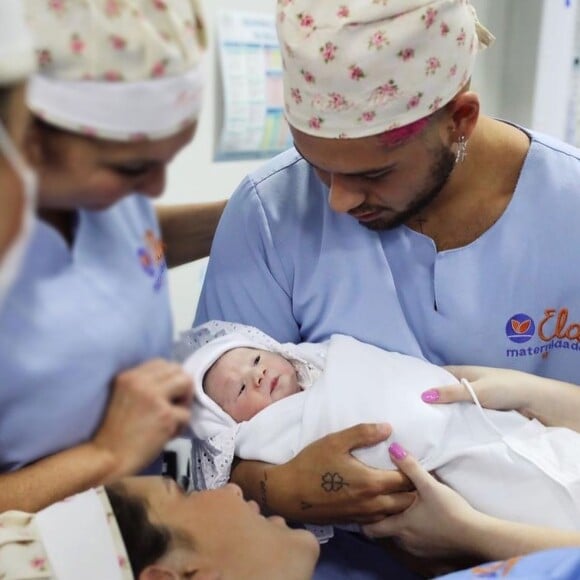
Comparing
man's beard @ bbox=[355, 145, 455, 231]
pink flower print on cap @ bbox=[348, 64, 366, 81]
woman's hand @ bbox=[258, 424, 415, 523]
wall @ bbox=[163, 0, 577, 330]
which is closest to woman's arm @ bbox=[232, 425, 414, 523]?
woman's hand @ bbox=[258, 424, 415, 523]

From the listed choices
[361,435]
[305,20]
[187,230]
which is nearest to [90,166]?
[187,230]

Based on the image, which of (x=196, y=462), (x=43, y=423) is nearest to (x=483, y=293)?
(x=196, y=462)

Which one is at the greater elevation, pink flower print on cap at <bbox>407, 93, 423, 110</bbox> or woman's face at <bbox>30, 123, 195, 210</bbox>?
woman's face at <bbox>30, 123, 195, 210</bbox>

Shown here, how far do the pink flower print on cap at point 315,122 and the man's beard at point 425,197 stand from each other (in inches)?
5.4

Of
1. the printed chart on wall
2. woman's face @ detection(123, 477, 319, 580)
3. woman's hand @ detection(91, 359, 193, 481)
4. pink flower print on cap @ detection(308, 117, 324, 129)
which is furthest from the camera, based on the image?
pink flower print on cap @ detection(308, 117, 324, 129)

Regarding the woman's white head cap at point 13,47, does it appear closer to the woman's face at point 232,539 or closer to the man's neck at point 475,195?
the woman's face at point 232,539

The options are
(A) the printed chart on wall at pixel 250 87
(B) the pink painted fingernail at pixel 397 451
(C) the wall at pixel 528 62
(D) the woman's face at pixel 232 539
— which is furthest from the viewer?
(C) the wall at pixel 528 62

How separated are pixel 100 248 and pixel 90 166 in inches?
2.2

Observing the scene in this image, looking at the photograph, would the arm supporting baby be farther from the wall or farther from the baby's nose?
the wall

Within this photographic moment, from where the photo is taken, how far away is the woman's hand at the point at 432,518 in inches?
31.6

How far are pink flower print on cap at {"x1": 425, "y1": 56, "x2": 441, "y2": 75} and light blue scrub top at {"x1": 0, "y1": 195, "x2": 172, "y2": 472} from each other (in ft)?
1.35

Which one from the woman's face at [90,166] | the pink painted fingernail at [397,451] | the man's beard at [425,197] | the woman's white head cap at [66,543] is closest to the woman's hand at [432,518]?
the pink painted fingernail at [397,451]

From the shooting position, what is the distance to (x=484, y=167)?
931 millimetres

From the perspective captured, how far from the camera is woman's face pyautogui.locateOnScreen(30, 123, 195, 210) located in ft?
0.96
